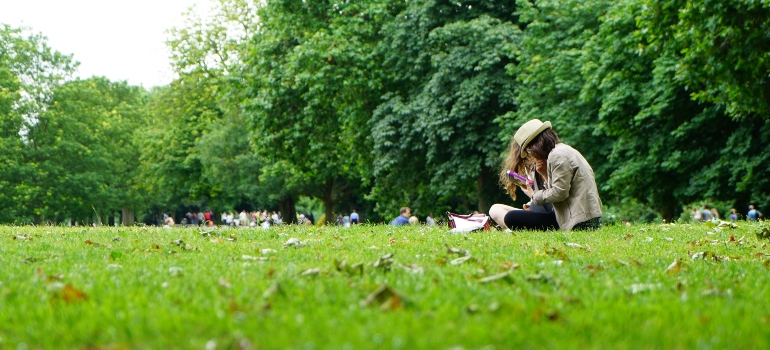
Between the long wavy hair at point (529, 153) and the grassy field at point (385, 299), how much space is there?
3.78 m

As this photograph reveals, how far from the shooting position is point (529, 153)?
38.0ft

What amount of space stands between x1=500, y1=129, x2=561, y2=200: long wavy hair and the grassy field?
378cm

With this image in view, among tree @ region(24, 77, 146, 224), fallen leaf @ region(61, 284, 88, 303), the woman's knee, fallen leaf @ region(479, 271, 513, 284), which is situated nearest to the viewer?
fallen leaf @ region(61, 284, 88, 303)

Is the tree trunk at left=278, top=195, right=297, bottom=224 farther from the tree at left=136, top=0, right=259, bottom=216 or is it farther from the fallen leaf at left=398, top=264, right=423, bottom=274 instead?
the fallen leaf at left=398, top=264, right=423, bottom=274

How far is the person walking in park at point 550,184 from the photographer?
427 inches

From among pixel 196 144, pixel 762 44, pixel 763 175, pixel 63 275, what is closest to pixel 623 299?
pixel 63 275

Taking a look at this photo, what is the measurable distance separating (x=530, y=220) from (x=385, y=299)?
7.86 meters

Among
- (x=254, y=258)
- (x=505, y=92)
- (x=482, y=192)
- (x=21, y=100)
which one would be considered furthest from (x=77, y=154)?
(x=254, y=258)

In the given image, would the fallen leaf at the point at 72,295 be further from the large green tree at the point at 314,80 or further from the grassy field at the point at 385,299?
the large green tree at the point at 314,80

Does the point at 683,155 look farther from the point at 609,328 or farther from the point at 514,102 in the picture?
the point at 609,328

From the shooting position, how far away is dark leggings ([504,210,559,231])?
1180 cm

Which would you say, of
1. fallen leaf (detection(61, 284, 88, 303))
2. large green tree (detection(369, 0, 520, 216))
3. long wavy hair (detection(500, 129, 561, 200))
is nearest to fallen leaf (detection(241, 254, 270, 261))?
fallen leaf (detection(61, 284, 88, 303))

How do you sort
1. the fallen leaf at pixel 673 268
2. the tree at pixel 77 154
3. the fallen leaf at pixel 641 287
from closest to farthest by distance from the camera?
the fallen leaf at pixel 641 287, the fallen leaf at pixel 673 268, the tree at pixel 77 154

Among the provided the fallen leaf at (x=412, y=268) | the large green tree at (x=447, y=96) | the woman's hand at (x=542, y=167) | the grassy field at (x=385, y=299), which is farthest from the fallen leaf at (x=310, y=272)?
the large green tree at (x=447, y=96)
